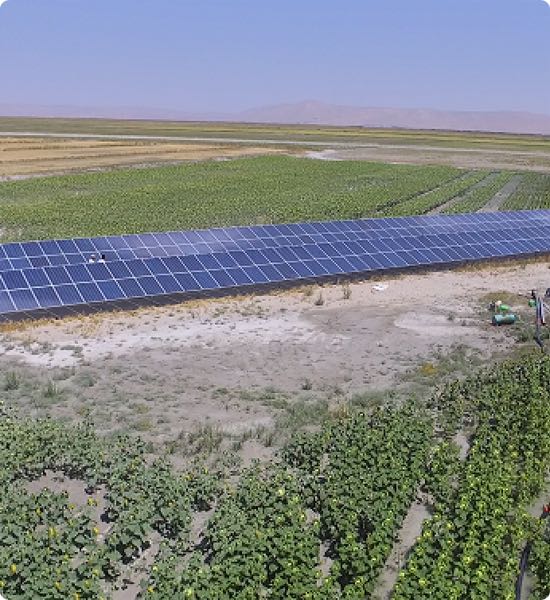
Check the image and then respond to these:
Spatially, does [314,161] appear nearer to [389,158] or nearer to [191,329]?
[389,158]

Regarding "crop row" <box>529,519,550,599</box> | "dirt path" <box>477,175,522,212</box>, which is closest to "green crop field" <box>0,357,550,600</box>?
"crop row" <box>529,519,550,599</box>

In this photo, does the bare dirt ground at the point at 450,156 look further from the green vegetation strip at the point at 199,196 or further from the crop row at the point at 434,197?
the crop row at the point at 434,197

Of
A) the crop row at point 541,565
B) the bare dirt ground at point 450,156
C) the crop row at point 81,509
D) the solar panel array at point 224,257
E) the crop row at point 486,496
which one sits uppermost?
the bare dirt ground at point 450,156

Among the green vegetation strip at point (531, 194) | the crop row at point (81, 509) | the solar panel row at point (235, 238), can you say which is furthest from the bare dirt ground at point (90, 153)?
the crop row at point (81, 509)

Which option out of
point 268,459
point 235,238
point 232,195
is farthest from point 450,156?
point 268,459

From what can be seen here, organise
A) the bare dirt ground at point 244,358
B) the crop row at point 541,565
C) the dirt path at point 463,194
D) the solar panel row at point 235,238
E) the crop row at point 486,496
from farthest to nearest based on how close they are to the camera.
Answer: the dirt path at point 463,194, the solar panel row at point 235,238, the bare dirt ground at point 244,358, the crop row at point 541,565, the crop row at point 486,496

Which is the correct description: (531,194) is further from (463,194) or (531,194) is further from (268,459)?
(268,459)
